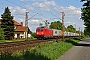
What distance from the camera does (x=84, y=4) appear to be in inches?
1711

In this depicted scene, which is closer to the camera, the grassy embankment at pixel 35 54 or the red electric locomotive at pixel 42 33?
the grassy embankment at pixel 35 54

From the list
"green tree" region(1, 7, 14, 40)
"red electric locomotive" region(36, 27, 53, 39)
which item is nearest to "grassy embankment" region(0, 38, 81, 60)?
"red electric locomotive" region(36, 27, 53, 39)

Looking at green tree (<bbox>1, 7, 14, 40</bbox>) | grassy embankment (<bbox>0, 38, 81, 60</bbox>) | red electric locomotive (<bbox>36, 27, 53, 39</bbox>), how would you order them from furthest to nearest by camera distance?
1. green tree (<bbox>1, 7, 14, 40</bbox>)
2. red electric locomotive (<bbox>36, 27, 53, 39</bbox>)
3. grassy embankment (<bbox>0, 38, 81, 60</bbox>)

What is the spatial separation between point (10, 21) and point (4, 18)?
190cm

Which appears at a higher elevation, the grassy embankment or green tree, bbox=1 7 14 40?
green tree, bbox=1 7 14 40

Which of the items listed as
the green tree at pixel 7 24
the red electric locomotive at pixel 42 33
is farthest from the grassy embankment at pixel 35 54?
the green tree at pixel 7 24

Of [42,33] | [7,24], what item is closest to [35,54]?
[42,33]

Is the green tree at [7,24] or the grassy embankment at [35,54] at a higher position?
the green tree at [7,24]

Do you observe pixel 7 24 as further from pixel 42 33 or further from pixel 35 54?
pixel 35 54

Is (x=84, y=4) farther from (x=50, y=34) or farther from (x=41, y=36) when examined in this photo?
(x=50, y=34)

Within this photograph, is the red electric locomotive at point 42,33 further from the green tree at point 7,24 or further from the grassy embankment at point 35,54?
the grassy embankment at point 35,54

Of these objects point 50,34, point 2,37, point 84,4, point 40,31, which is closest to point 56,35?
point 50,34

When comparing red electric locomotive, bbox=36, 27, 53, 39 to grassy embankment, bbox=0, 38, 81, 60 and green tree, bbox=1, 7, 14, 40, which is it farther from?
grassy embankment, bbox=0, 38, 81, 60

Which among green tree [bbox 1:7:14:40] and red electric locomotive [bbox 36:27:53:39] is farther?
green tree [bbox 1:7:14:40]
